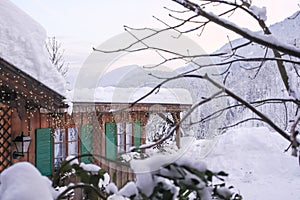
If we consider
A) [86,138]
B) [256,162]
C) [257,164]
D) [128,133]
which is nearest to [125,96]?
[86,138]

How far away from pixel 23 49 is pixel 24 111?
0.84 meters

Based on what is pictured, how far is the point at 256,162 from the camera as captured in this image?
9.99m

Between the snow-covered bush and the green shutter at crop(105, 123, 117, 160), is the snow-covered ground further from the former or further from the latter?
the snow-covered bush

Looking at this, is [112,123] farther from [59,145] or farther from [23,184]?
[23,184]

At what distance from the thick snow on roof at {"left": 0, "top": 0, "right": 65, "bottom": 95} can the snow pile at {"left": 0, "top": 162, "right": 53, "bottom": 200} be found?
3.30 m

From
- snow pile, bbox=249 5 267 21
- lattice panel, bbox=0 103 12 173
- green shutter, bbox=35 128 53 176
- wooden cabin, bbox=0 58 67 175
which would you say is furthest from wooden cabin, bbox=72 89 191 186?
snow pile, bbox=249 5 267 21

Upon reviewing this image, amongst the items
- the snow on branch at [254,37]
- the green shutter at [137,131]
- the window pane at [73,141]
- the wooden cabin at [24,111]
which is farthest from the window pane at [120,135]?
the snow on branch at [254,37]

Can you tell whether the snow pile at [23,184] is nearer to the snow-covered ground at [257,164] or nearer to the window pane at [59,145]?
the window pane at [59,145]

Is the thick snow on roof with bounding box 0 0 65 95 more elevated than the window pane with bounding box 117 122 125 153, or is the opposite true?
the thick snow on roof with bounding box 0 0 65 95

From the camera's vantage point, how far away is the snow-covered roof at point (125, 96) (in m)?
5.44

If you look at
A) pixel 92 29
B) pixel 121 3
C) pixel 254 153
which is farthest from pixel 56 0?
pixel 254 153

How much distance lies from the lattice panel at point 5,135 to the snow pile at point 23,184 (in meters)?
4.23

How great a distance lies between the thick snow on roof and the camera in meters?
3.84

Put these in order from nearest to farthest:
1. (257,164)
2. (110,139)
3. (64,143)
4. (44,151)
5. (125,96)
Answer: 1. (44,151)
2. (125,96)
3. (64,143)
4. (110,139)
5. (257,164)
